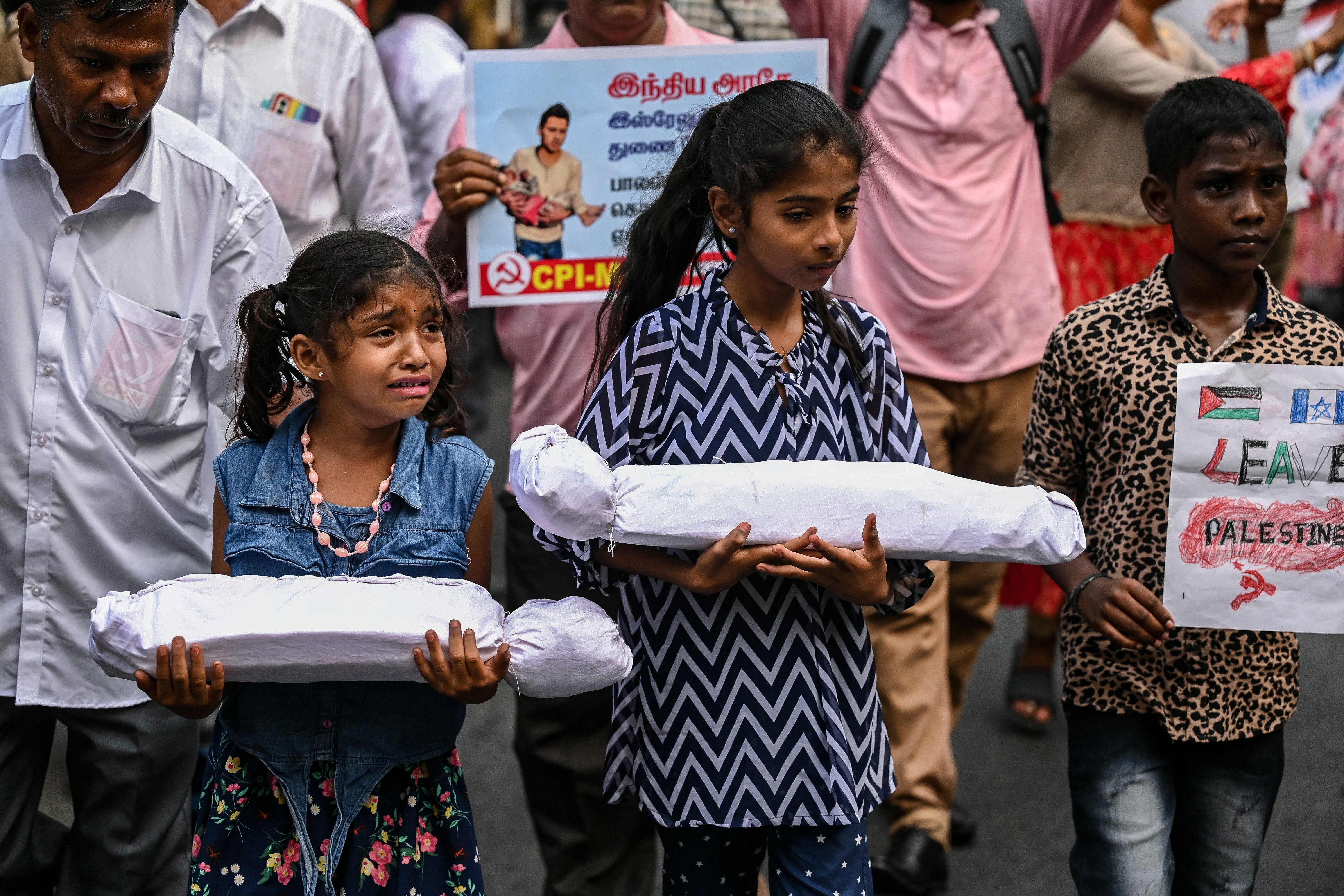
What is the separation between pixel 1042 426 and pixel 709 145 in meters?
0.86

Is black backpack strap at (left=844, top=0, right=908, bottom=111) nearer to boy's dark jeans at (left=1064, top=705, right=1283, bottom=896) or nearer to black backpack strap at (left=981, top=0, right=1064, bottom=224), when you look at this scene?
black backpack strap at (left=981, top=0, right=1064, bottom=224)

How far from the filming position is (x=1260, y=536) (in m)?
2.80

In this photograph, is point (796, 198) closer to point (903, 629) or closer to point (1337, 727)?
point (903, 629)

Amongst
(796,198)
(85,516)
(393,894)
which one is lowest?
(393,894)

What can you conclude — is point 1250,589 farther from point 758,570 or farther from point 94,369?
point 94,369

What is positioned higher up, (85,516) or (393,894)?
(85,516)

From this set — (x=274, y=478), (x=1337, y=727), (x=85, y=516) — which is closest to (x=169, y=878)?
(x=85, y=516)

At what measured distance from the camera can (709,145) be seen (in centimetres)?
279

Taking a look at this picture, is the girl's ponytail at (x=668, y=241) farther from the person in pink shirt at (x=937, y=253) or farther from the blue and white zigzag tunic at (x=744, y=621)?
the person in pink shirt at (x=937, y=253)

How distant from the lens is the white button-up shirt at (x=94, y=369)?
2.93 m

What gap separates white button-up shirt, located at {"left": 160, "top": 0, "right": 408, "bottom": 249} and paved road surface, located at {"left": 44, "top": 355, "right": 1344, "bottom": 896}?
5.77 feet

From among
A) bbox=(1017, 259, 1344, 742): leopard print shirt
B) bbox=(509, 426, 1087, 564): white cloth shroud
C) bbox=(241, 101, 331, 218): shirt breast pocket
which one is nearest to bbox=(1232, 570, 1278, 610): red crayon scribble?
bbox=(1017, 259, 1344, 742): leopard print shirt

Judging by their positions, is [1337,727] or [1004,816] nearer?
[1004,816]

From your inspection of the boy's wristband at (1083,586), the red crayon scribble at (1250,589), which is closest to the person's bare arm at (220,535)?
the boy's wristband at (1083,586)
